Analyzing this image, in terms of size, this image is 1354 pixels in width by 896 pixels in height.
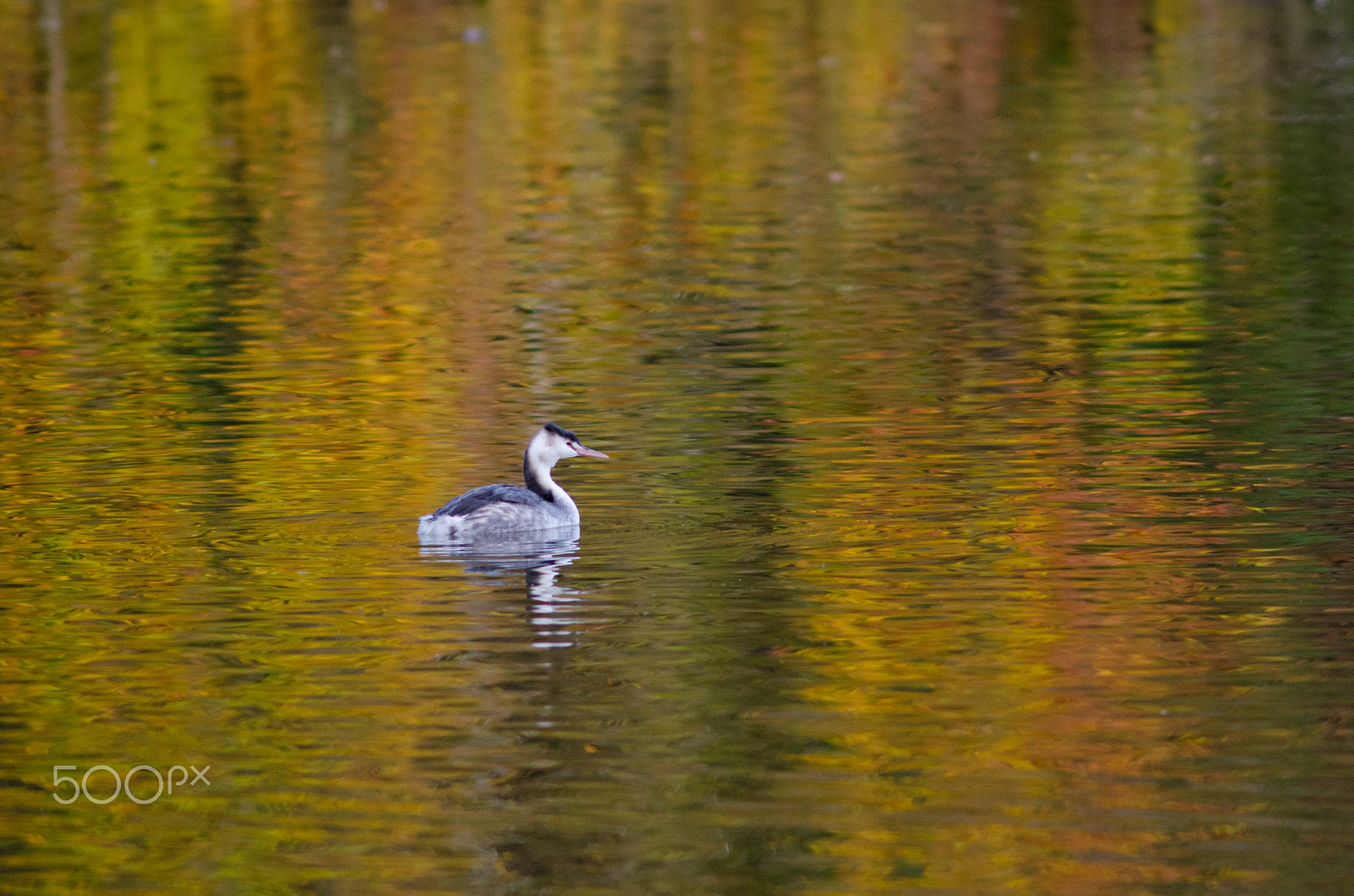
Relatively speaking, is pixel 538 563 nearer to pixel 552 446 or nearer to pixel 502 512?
pixel 502 512

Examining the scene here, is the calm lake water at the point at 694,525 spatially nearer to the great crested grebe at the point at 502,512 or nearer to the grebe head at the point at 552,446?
the great crested grebe at the point at 502,512

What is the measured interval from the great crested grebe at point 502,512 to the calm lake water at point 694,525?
0.54 feet

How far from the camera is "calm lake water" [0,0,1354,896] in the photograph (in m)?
8.98

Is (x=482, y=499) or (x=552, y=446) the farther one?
(x=552, y=446)

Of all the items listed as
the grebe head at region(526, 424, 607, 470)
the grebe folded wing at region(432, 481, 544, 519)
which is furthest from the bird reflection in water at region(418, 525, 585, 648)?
the grebe head at region(526, 424, 607, 470)

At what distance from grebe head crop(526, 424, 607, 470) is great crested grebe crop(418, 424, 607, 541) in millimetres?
119

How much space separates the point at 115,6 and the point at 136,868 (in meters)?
60.5

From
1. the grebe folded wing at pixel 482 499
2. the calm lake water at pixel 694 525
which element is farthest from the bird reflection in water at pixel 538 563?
the grebe folded wing at pixel 482 499

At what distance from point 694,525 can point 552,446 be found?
108 cm

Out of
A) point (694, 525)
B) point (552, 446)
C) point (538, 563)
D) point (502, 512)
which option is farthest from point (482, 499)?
point (694, 525)

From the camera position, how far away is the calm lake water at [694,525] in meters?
8.98

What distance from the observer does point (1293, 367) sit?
18828 mm

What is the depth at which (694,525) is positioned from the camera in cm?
1385

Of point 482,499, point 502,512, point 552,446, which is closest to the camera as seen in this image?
point 482,499
